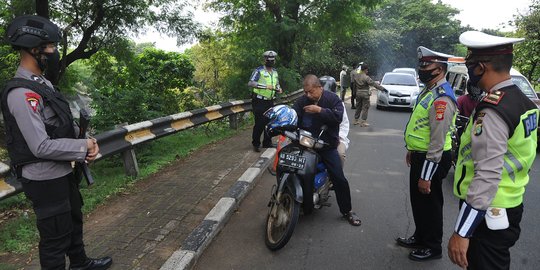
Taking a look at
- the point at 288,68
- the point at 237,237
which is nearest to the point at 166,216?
the point at 237,237

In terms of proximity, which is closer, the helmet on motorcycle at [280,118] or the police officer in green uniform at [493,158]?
the police officer in green uniform at [493,158]

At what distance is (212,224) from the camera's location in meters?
3.89

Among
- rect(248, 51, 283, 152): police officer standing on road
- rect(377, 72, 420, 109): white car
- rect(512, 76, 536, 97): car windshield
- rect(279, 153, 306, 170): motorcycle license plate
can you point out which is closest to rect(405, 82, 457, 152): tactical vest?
rect(279, 153, 306, 170): motorcycle license plate

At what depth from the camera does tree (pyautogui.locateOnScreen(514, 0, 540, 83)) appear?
15961 millimetres

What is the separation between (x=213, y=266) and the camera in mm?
3369

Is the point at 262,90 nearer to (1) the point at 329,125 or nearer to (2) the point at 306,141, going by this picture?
(1) the point at 329,125

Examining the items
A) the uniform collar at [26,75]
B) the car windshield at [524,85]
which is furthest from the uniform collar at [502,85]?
the car windshield at [524,85]

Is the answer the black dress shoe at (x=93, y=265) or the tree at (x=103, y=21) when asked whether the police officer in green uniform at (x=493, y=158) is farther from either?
the tree at (x=103, y=21)

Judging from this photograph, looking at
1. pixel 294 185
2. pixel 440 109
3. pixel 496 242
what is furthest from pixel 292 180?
pixel 496 242

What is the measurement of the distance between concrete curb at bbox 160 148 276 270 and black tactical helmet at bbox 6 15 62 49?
6.64 feet

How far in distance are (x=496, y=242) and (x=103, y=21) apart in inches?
359

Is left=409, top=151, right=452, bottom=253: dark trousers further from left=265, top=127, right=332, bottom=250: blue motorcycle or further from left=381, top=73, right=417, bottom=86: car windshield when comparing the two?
left=381, top=73, right=417, bottom=86: car windshield

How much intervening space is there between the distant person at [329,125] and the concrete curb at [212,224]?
1.32m

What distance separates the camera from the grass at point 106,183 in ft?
11.6
